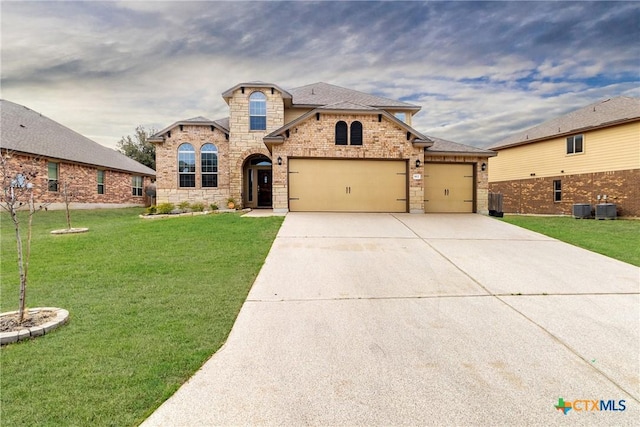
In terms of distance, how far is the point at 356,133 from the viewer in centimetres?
1422

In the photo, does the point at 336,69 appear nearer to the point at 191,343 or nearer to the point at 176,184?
the point at 176,184

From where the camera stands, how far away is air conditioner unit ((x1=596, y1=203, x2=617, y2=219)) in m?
17.0

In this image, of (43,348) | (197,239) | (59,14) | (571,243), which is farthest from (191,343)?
(59,14)

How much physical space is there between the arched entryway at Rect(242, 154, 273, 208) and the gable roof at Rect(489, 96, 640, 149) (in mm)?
18466

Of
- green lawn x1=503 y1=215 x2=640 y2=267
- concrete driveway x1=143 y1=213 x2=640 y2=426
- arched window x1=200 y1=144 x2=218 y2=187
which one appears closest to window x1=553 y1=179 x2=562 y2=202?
green lawn x1=503 y1=215 x2=640 y2=267

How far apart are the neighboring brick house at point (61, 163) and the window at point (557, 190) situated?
28.4 metres

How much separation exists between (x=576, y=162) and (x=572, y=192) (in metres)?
1.88

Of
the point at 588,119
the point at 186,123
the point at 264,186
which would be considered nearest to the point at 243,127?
the point at 186,123

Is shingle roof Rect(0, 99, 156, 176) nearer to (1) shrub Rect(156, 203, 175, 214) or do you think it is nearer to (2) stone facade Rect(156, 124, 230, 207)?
(2) stone facade Rect(156, 124, 230, 207)

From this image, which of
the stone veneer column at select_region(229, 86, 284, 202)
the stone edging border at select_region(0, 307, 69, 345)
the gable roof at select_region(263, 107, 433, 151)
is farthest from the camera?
the stone veneer column at select_region(229, 86, 284, 202)

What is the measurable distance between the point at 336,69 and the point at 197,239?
1704 cm

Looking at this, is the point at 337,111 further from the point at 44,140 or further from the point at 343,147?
the point at 44,140

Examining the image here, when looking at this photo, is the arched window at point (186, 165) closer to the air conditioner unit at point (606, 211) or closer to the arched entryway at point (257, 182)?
the arched entryway at point (257, 182)

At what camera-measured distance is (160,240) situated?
9.32 metres
